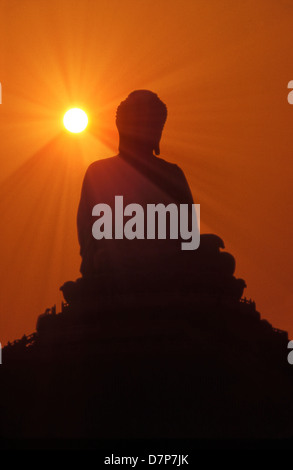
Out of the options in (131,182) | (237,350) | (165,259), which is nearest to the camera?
(237,350)

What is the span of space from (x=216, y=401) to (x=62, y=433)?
6.51 ft

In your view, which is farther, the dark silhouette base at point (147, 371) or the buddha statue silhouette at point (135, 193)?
the buddha statue silhouette at point (135, 193)

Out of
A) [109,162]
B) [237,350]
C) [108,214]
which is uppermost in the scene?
[109,162]

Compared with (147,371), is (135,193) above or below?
above

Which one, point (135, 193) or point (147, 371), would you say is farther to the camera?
point (135, 193)

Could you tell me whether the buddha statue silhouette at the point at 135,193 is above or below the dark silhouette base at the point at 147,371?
above

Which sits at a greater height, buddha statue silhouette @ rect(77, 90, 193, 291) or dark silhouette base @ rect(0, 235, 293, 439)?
buddha statue silhouette @ rect(77, 90, 193, 291)

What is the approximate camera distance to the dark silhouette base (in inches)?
472

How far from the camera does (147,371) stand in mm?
12156

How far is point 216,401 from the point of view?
12078mm

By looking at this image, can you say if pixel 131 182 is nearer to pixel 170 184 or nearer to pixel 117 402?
pixel 170 184

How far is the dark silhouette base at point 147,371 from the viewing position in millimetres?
11977

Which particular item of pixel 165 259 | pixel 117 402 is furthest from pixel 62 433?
pixel 165 259
